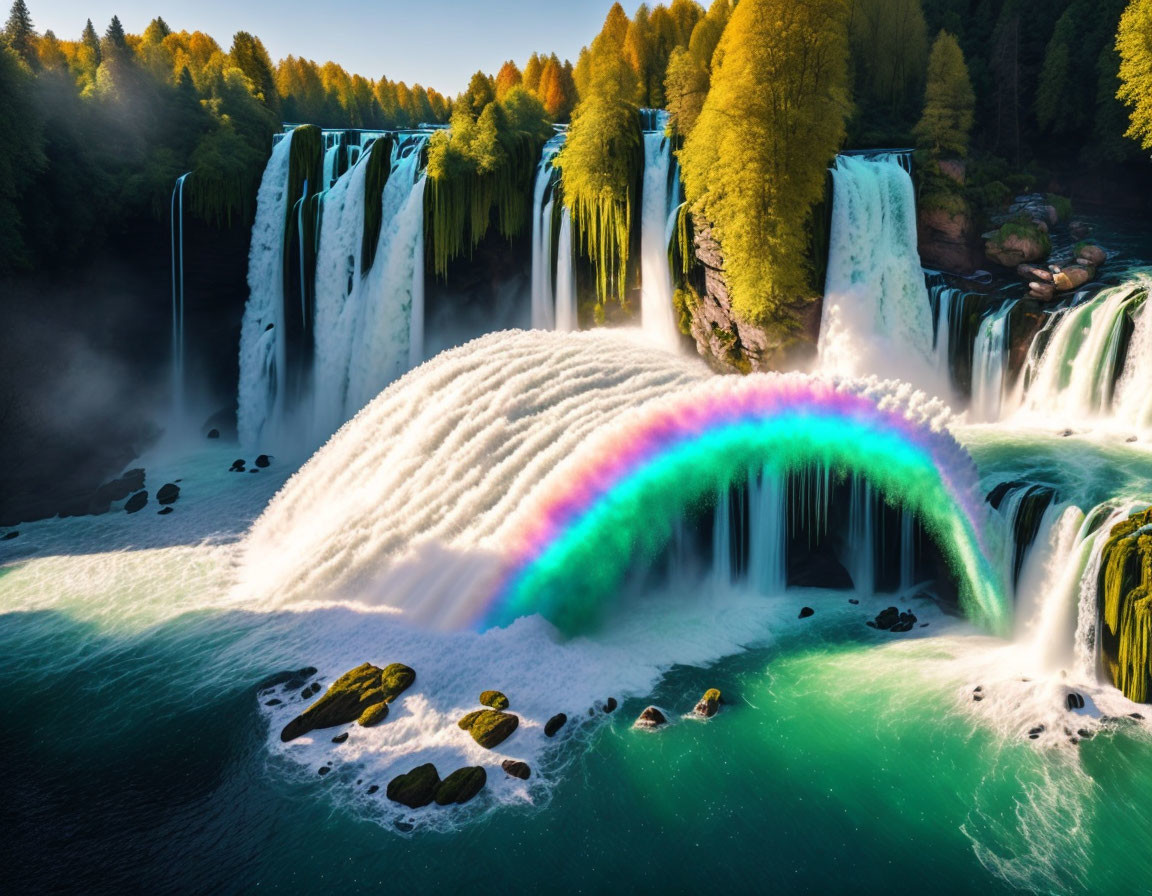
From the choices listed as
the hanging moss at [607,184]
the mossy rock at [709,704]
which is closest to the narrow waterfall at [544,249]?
the hanging moss at [607,184]

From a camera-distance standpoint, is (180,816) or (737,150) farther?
(737,150)

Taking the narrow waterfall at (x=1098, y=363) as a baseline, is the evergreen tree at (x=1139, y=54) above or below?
above

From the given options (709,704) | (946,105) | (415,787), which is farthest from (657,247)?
(415,787)

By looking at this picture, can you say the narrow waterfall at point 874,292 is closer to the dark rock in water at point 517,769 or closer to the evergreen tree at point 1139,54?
the evergreen tree at point 1139,54

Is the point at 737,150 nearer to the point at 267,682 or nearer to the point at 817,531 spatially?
the point at 817,531

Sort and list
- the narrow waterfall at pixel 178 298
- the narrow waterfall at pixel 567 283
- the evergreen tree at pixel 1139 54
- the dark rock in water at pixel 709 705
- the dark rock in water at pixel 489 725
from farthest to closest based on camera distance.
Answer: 1. the narrow waterfall at pixel 178 298
2. the narrow waterfall at pixel 567 283
3. the evergreen tree at pixel 1139 54
4. the dark rock in water at pixel 709 705
5. the dark rock in water at pixel 489 725

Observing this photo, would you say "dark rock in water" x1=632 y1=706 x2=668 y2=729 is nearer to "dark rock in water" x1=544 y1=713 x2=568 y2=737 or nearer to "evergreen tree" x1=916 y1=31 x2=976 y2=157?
"dark rock in water" x1=544 y1=713 x2=568 y2=737

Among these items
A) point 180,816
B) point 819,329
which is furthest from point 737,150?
point 180,816
